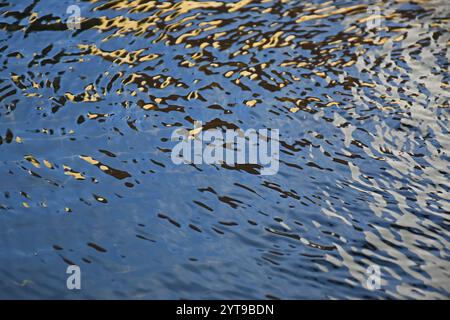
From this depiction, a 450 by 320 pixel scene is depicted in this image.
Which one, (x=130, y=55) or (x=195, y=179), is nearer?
(x=195, y=179)

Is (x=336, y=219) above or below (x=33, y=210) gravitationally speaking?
below

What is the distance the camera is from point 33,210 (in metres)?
5.32

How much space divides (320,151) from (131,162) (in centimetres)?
156

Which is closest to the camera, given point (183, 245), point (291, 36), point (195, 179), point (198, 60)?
point (183, 245)

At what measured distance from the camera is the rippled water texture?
15.9 ft

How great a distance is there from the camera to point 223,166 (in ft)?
19.1

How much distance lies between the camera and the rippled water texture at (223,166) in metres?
4.85

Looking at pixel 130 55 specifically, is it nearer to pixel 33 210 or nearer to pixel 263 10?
pixel 263 10
